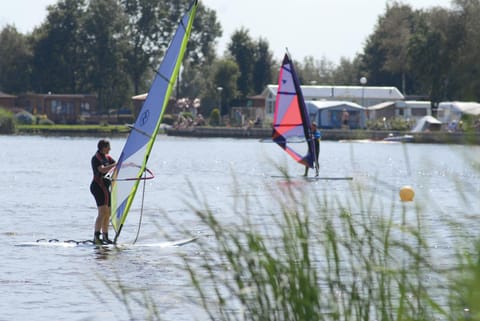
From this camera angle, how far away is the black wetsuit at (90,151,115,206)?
13.4 metres

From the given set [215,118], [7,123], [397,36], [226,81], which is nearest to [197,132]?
[215,118]

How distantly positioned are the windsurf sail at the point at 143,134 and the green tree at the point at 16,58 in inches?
3507

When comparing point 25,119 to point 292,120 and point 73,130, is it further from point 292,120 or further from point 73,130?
point 292,120

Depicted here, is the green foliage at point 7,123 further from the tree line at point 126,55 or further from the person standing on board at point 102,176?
the person standing on board at point 102,176

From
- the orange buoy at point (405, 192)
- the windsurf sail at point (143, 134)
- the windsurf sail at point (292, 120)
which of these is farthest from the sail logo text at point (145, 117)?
the windsurf sail at point (292, 120)

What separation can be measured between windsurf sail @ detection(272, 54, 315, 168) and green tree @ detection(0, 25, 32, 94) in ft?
239

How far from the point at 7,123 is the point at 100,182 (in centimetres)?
7325

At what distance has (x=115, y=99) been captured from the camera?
100188 mm

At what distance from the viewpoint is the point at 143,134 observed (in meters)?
13.6

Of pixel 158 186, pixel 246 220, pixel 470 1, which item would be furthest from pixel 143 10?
pixel 246 220

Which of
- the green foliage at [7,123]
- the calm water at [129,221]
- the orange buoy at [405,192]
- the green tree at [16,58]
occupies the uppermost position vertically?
the green tree at [16,58]

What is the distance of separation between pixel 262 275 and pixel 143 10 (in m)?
99.2

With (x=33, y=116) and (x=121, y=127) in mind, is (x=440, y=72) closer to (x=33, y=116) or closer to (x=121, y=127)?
(x=121, y=127)

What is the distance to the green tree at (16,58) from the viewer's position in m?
101
